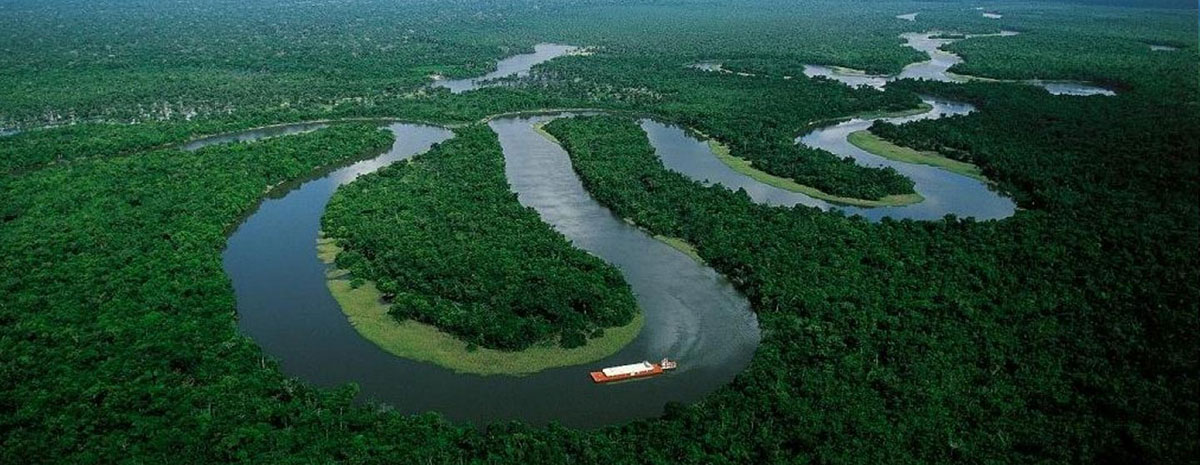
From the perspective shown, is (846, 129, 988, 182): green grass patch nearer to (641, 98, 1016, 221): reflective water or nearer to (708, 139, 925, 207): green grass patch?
(641, 98, 1016, 221): reflective water

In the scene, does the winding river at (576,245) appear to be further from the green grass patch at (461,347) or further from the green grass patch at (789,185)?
the green grass patch at (789,185)

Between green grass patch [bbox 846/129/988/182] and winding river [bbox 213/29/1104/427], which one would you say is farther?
green grass patch [bbox 846/129/988/182]

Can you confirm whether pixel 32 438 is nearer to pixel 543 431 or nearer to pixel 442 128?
pixel 543 431

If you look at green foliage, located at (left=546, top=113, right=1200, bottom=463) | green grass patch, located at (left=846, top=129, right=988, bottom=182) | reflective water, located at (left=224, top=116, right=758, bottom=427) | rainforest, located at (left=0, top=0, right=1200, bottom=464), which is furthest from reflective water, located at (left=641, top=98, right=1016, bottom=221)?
reflective water, located at (left=224, top=116, right=758, bottom=427)

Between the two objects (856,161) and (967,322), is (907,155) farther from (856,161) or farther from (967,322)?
(967,322)

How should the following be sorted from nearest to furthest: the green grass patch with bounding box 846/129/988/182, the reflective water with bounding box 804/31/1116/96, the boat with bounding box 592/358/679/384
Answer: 1. the boat with bounding box 592/358/679/384
2. the green grass patch with bounding box 846/129/988/182
3. the reflective water with bounding box 804/31/1116/96

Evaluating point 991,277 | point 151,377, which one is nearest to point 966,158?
point 991,277
